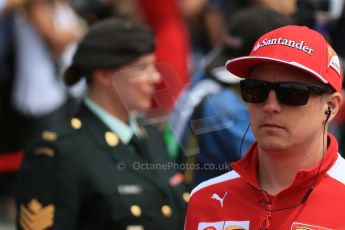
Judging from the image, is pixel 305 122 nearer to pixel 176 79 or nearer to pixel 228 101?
pixel 228 101

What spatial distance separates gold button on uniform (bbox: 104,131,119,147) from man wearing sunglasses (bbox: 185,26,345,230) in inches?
57.4

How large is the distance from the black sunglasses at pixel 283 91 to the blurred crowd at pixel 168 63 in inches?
39.0

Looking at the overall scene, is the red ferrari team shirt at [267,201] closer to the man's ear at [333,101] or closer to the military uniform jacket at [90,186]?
the man's ear at [333,101]

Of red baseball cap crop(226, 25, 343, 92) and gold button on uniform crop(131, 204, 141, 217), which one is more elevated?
red baseball cap crop(226, 25, 343, 92)

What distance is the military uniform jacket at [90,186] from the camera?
473 centimetres

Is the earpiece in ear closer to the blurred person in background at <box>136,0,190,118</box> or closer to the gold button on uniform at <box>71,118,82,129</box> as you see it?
the gold button on uniform at <box>71,118,82,129</box>

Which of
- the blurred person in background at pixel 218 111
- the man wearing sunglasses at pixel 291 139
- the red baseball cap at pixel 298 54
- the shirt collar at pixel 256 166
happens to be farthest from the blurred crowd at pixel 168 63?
the red baseball cap at pixel 298 54

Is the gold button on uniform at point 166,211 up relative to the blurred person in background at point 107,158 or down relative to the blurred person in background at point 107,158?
down

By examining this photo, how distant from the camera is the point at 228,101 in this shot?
5.11 metres

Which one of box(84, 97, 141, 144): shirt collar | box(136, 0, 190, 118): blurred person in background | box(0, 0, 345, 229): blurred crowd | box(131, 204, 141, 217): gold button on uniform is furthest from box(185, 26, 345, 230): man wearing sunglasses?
box(136, 0, 190, 118): blurred person in background

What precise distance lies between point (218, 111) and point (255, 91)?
5.10 ft

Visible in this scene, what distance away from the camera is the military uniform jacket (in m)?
4.73

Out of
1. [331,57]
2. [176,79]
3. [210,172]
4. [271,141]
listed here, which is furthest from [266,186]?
[176,79]

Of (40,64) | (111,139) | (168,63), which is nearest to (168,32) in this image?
(168,63)
